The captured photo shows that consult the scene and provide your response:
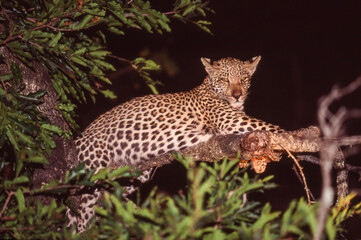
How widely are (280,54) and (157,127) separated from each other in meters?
10.5

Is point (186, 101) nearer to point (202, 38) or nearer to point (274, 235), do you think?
point (274, 235)

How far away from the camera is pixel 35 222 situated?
306 cm

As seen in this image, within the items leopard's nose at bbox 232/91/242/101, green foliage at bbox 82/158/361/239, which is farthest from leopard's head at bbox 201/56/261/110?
green foliage at bbox 82/158/361/239

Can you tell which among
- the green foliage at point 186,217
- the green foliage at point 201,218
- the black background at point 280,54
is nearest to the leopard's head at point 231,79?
the green foliage at point 186,217

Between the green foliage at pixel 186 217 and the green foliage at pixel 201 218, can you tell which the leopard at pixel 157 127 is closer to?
the green foliage at pixel 186 217

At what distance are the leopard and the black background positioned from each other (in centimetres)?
558

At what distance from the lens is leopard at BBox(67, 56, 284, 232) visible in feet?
17.5

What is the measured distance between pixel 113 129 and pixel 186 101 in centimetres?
96

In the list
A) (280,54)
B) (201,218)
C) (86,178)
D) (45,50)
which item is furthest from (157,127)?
(280,54)

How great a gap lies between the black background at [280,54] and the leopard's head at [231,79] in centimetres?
528

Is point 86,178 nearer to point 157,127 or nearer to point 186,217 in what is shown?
point 186,217

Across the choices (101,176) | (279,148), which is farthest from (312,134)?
(101,176)

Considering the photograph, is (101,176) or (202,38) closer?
(101,176)

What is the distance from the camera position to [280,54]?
50.3 feet
